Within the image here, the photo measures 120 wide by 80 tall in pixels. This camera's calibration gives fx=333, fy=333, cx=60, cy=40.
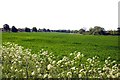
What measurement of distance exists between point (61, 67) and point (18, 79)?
1699 millimetres

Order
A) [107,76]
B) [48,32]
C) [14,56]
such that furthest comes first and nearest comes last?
1. [48,32]
2. [14,56]
3. [107,76]

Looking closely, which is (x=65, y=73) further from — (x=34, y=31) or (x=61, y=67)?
(x=34, y=31)

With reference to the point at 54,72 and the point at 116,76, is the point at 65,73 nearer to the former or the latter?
the point at 54,72

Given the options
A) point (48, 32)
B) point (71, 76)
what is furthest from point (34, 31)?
point (71, 76)

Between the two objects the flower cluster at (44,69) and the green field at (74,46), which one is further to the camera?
the green field at (74,46)

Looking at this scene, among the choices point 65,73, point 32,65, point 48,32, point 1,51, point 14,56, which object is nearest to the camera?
point 65,73

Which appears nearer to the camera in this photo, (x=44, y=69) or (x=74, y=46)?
(x=44, y=69)

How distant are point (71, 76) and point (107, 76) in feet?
3.39

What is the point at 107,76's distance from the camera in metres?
9.23

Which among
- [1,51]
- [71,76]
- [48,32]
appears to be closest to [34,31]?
[48,32]

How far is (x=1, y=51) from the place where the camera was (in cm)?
1242

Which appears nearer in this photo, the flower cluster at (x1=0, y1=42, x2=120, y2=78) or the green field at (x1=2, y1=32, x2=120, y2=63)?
the flower cluster at (x1=0, y1=42, x2=120, y2=78)

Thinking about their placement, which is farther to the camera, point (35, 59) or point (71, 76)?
point (35, 59)

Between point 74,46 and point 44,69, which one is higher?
point 44,69
